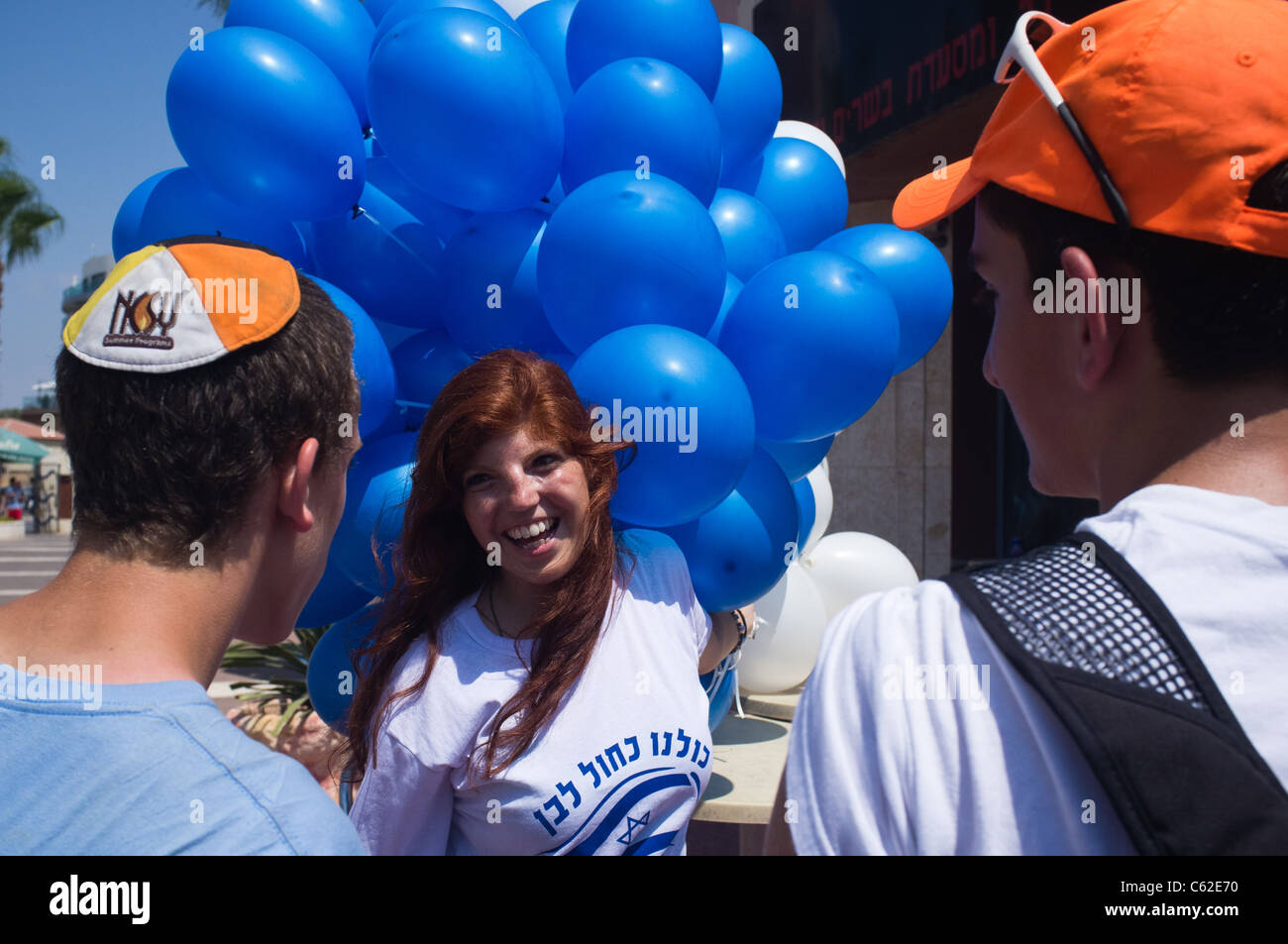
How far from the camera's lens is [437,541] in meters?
2.13

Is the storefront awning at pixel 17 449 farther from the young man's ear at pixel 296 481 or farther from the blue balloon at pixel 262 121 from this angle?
the young man's ear at pixel 296 481

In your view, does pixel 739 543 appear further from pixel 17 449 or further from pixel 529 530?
pixel 17 449

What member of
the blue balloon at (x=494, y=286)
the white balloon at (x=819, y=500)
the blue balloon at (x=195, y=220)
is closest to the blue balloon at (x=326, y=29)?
the blue balloon at (x=195, y=220)

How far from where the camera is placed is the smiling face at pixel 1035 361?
2.91 feet

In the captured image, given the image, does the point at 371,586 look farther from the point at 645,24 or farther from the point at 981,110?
the point at 981,110

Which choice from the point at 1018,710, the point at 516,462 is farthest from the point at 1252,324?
the point at 516,462

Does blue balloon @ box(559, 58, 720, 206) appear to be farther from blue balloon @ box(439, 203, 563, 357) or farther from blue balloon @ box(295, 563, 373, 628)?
blue balloon @ box(295, 563, 373, 628)

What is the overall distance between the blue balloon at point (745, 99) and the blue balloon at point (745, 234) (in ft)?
0.88

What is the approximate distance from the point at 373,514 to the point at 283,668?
3.28 m

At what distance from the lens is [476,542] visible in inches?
85.3

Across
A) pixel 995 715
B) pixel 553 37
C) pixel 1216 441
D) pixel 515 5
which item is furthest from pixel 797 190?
pixel 995 715

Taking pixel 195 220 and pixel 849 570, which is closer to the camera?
pixel 195 220

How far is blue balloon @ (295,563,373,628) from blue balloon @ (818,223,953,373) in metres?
1.70
